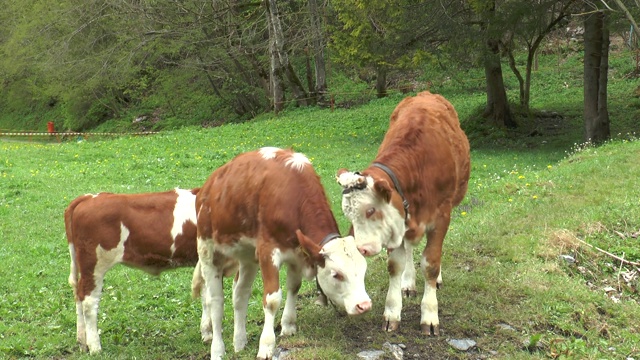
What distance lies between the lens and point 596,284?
7.96m

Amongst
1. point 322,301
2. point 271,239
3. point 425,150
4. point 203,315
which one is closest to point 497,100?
point 425,150

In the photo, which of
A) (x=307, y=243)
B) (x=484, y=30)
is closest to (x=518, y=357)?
(x=307, y=243)

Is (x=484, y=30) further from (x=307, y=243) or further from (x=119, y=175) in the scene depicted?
(x=307, y=243)

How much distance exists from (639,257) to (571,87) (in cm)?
2612

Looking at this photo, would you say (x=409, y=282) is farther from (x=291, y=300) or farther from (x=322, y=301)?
(x=291, y=300)

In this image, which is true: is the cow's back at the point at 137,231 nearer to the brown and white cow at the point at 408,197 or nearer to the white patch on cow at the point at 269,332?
the white patch on cow at the point at 269,332

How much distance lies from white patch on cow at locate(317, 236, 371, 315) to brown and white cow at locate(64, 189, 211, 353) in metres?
2.84

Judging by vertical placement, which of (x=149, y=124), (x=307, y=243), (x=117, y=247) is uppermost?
(x=307, y=243)

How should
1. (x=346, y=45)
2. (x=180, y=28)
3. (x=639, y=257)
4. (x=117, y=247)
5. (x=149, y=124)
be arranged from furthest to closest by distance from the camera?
(x=149, y=124) → (x=180, y=28) → (x=346, y=45) → (x=639, y=257) → (x=117, y=247)

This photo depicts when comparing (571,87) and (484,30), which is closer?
(484,30)

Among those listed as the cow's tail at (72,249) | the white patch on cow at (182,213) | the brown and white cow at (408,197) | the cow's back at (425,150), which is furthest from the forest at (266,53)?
the cow's tail at (72,249)

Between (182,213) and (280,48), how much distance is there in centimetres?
2683

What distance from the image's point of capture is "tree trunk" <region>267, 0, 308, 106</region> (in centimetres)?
3334

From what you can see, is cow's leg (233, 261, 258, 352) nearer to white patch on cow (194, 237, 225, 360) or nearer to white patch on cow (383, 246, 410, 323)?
white patch on cow (194, 237, 225, 360)
